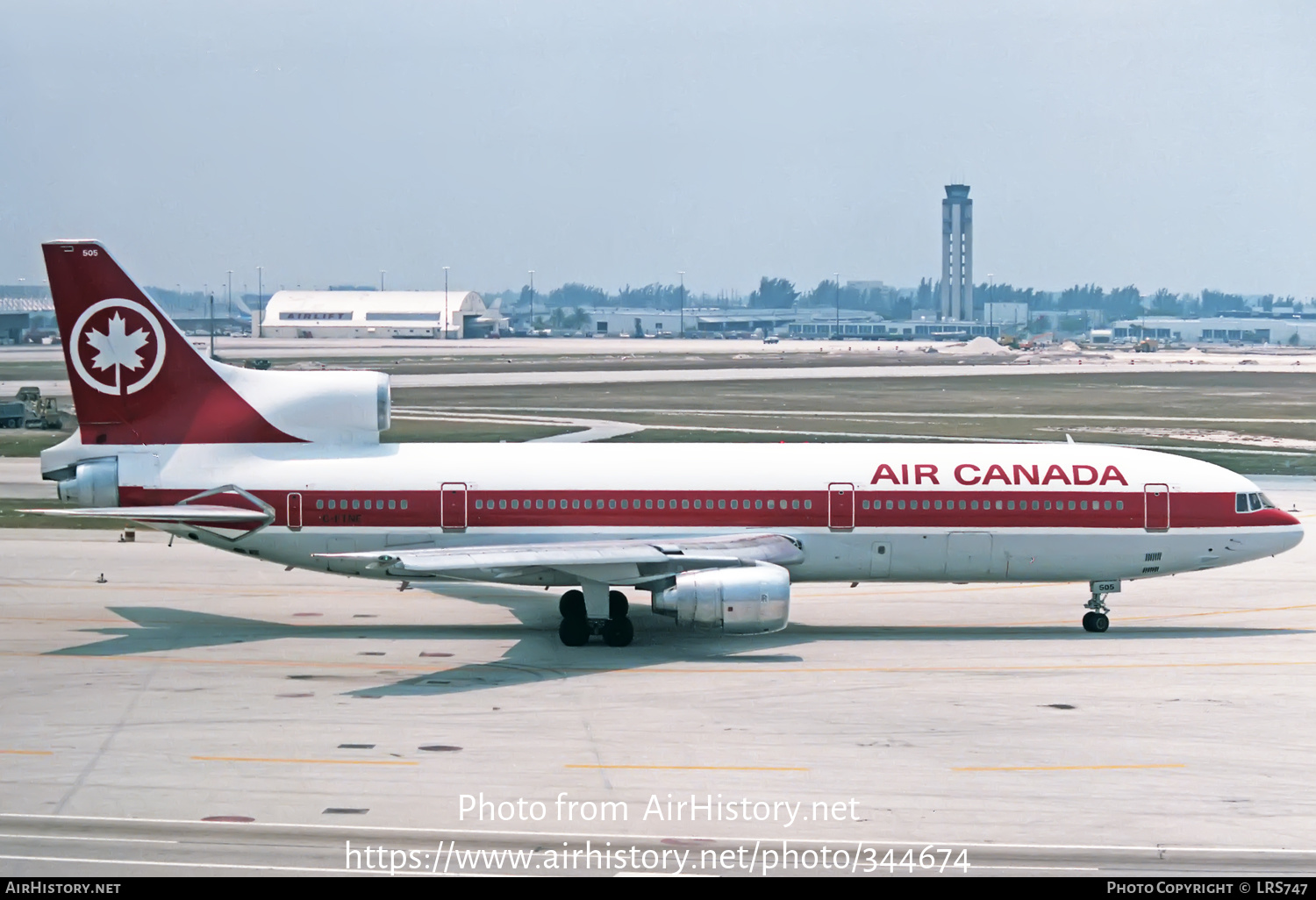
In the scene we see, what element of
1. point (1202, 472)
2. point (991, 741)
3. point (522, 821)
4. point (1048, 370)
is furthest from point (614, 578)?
point (1048, 370)

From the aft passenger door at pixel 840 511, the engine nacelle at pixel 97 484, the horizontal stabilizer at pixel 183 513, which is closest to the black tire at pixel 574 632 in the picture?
the aft passenger door at pixel 840 511

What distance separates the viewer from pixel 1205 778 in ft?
80.0

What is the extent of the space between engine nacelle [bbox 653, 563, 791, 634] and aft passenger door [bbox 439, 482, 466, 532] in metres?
6.30

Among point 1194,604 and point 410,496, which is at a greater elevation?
point 410,496

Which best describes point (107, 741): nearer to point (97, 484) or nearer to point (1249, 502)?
point (97, 484)

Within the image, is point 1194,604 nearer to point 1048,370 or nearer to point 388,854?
point 388,854

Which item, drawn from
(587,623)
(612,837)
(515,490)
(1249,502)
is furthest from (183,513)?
(1249,502)

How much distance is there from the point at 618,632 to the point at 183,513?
1117 cm

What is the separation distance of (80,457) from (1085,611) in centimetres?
2720

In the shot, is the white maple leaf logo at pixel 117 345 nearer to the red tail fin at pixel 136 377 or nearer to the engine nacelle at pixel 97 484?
the red tail fin at pixel 136 377

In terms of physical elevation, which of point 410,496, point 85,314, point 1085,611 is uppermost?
point 85,314

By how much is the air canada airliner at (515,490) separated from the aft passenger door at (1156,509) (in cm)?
5

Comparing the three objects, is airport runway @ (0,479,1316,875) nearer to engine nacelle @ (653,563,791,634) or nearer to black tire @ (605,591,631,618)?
black tire @ (605,591,631,618)

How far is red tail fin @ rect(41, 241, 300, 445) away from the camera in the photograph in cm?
3662
